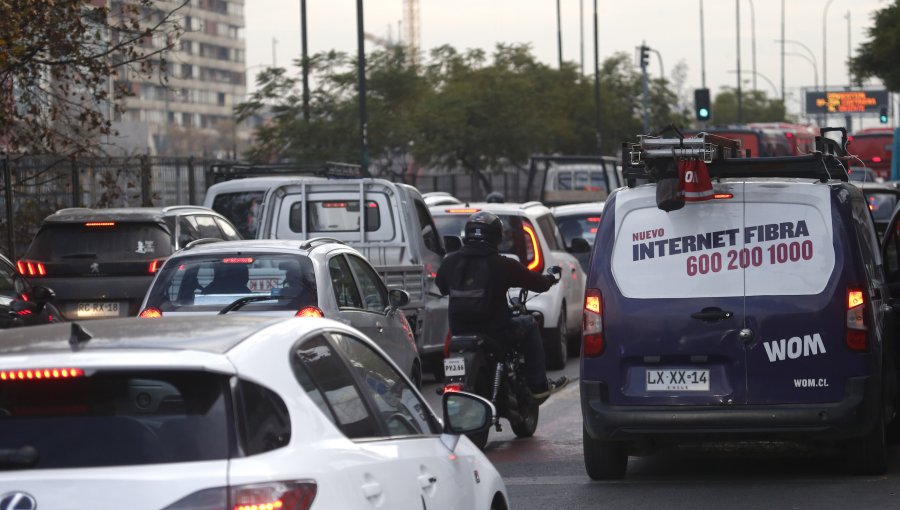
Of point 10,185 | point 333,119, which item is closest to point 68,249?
point 10,185

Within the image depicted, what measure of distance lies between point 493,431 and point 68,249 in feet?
17.8

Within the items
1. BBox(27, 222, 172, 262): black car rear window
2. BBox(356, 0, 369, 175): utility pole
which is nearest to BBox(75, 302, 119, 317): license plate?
BBox(27, 222, 172, 262): black car rear window

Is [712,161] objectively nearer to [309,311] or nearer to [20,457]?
[309,311]

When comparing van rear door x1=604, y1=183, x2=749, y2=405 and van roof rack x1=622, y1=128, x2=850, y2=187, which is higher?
van roof rack x1=622, y1=128, x2=850, y2=187

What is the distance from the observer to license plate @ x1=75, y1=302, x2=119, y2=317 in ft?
51.1

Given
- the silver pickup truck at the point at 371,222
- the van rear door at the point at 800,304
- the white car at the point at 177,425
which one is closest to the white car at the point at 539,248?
the silver pickup truck at the point at 371,222

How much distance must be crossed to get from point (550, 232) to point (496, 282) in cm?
755

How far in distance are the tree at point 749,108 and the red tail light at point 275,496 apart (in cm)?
12650

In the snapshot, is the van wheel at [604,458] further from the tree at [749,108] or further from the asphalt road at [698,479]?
the tree at [749,108]

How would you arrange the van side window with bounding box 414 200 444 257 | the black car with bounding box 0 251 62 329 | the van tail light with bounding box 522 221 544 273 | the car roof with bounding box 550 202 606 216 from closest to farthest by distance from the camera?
the black car with bounding box 0 251 62 329 → the van side window with bounding box 414 200 444 257 → the van tail light with bounding box 522 221 544 273 → the car roof with bounding box 550 202 606 216

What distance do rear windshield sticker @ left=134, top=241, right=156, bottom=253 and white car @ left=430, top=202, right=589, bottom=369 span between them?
140 inches

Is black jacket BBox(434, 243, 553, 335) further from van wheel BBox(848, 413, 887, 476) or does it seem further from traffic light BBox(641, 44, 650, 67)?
traffic light BBox(641, 44, 650, 67)

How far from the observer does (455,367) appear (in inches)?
415

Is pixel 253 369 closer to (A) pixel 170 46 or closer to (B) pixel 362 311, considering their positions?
(B) pixel 362 311
